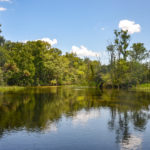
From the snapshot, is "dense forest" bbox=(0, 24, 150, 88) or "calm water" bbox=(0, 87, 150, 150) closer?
"calm water" bbox=(0, 87, 150, 150)

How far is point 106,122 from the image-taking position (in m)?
16.9

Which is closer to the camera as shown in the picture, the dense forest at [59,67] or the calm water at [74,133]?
the calm water at [74,133]

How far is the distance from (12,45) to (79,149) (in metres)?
86.6

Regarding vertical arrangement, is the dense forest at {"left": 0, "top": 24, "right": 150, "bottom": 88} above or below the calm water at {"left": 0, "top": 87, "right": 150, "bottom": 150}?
above

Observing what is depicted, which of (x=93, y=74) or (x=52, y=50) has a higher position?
(x=52, y=50)

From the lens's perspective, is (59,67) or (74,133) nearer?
(74,133)

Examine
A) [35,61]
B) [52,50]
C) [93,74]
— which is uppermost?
[52,50]

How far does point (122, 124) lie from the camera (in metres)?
16.0

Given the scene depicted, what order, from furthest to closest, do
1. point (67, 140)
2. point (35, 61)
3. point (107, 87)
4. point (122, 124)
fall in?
point (35, 61)
point (107, 87)
point (122, 124)
point (67, 140)

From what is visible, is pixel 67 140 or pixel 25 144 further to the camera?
pixel 67 140

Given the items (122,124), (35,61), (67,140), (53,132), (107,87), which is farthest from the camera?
(35,61)

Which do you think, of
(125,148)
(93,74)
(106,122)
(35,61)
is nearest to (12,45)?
(35,61)

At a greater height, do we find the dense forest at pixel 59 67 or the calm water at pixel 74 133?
the dense forest at pixel 59 67

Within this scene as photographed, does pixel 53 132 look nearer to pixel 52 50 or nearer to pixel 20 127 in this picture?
pixel 20 127
